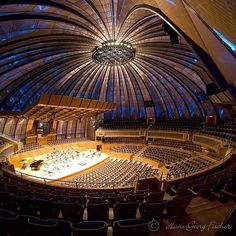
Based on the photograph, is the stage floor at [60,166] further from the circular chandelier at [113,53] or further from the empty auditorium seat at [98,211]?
the circular chandelier at [113,53]

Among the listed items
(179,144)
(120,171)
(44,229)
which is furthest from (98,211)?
(179,144)

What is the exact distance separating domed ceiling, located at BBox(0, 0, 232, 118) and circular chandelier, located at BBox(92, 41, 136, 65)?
4.3 inches

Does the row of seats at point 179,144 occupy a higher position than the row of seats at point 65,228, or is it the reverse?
the row of seats at point 65,228

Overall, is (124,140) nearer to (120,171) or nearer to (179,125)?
(179,125)

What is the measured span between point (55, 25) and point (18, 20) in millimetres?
2608

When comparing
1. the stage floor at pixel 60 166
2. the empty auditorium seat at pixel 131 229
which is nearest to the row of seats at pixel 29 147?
the stage floor at pixel 60 166

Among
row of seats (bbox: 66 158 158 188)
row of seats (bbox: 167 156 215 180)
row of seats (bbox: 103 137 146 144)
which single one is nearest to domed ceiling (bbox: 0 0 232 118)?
row of seats (bbox: 103 137 146 144)

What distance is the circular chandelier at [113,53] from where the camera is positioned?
17.2 meters

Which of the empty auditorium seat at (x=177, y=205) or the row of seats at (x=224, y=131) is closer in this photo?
the empty auditorium seat at (x=177, y=205)

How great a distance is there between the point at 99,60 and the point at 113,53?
2422mm

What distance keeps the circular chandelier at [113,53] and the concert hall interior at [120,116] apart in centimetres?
16

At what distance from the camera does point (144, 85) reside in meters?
29.1

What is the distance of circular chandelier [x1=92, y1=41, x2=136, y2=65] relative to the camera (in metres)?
17.2

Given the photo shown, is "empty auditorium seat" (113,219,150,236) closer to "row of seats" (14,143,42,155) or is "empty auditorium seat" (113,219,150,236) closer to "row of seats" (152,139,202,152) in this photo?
"row of seats" (152,139,202,152)
